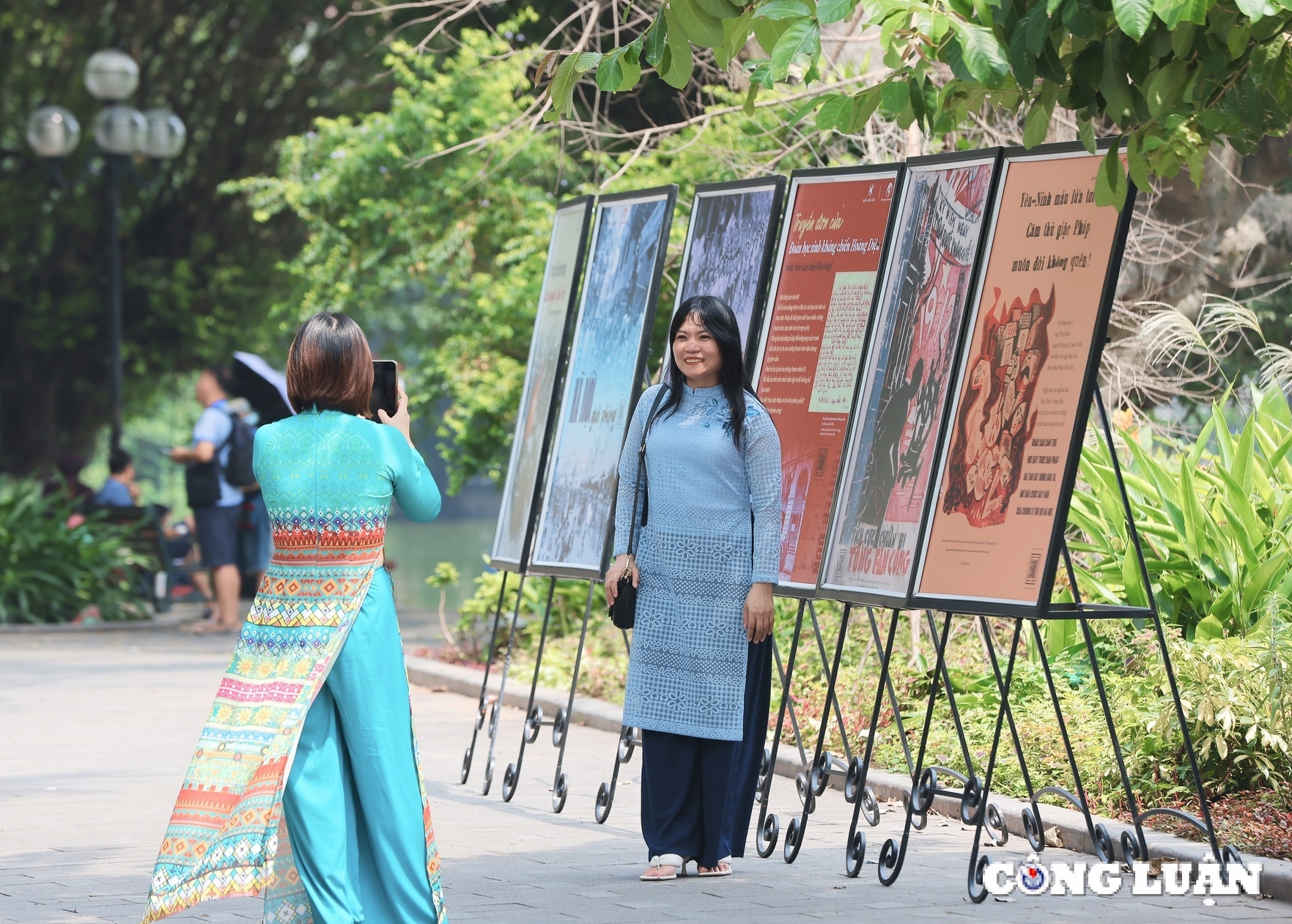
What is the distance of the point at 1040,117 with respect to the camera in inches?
212

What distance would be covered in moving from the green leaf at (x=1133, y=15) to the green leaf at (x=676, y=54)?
1350 millimetres

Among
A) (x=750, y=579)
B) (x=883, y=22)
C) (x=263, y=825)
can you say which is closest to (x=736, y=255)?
(x=750, y=579)

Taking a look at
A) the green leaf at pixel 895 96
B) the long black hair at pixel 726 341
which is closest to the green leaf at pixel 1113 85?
the green leaf at pixel 895 96

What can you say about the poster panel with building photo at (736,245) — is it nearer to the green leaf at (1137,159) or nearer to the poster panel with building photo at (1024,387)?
the poster panel with building photo at (1024,387)

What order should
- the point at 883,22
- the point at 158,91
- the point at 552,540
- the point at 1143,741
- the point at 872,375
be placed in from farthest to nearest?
the point at 158,91
the point at 552,540
the point at 1143,741
the point at 872,375
the point at 883,22

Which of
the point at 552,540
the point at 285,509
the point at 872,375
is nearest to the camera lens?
the point at 285,509

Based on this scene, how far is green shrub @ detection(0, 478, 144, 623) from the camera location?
16750mm

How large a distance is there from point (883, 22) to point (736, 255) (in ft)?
10.3

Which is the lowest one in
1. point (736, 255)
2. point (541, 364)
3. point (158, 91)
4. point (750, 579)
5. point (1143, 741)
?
point (1143, 741)

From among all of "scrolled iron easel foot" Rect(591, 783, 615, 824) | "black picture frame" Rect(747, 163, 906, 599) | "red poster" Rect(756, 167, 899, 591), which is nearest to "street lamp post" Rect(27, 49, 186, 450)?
"scrolled iron easel foot" Rect(591, 783, 615, 824)

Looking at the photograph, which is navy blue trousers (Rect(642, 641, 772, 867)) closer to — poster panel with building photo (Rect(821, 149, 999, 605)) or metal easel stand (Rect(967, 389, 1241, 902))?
poster panel with building photo (Rect(821, 149, 999, 605))

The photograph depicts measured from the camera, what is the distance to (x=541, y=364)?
29.3 feet

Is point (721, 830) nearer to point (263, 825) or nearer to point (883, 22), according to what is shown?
point (263, 825)
